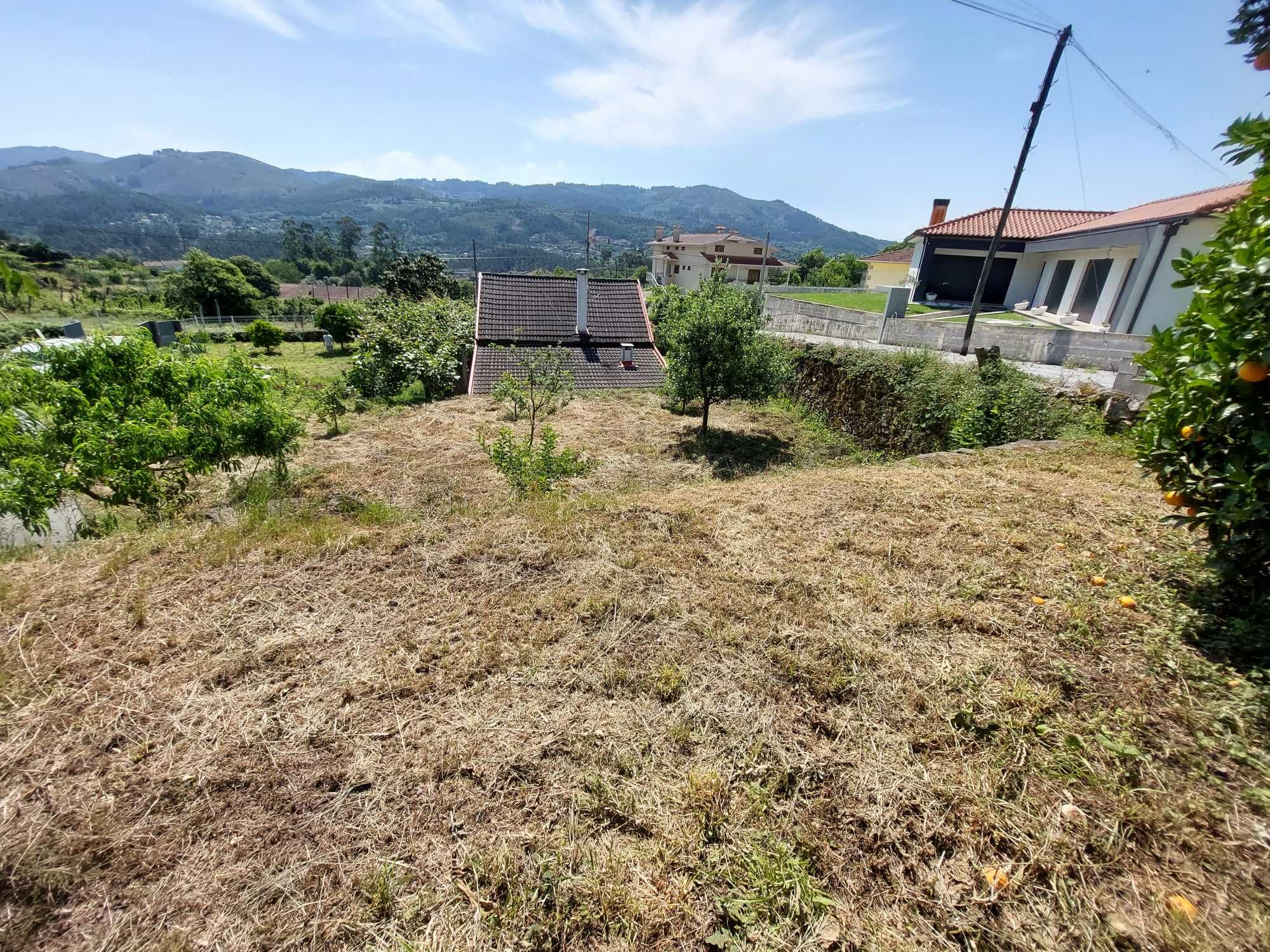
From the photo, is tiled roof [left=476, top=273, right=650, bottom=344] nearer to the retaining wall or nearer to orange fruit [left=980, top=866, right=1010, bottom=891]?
the retaining wall

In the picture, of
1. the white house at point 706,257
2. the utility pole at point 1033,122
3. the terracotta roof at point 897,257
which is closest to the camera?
the utility pole at point 1033,122

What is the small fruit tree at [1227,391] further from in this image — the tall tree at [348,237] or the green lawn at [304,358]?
the tall tree at [348,237]

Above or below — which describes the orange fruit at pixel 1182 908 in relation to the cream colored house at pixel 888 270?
below

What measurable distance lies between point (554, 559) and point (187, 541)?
258 cm

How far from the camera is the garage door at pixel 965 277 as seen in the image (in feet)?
74.6

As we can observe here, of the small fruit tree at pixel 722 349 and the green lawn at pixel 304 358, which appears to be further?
the green lawn at pixel 304 358

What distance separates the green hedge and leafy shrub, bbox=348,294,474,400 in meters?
10.5

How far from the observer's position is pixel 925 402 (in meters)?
8.97

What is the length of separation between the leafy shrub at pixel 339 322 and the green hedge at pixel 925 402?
2471 cm

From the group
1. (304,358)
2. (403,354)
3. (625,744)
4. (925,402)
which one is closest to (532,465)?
(625,744)

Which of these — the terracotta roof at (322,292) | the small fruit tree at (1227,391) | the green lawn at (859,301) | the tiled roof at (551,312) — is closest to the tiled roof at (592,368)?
the tiled roof at (551,312)

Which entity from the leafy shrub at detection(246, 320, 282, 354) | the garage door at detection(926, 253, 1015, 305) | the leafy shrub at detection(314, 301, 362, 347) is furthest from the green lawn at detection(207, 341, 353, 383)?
the garage door at detection(926, 253, 1015, 305)

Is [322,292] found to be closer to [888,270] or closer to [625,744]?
[888,270]

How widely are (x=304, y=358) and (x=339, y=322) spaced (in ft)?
9.73
